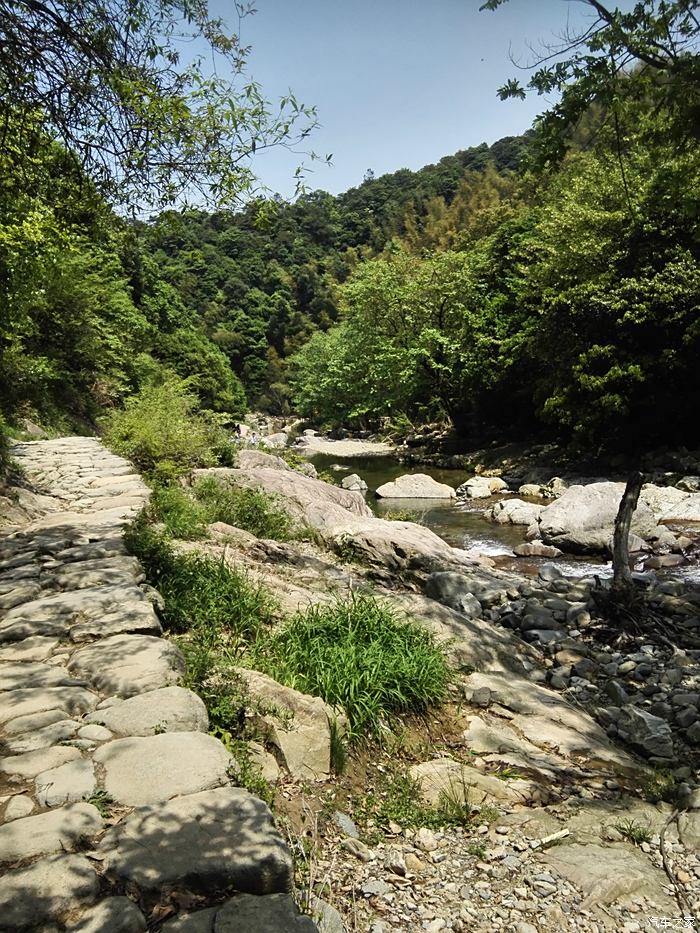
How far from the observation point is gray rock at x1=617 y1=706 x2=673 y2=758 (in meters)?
4.84

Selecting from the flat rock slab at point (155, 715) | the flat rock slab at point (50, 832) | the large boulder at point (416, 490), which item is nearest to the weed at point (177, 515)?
the flat rock slab at point (155, 715)

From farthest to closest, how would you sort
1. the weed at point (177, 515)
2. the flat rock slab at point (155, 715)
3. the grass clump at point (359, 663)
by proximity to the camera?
the weed at point (177, 515), the grass clump at point (359, 663), the flat rock slab at point (155, 715)

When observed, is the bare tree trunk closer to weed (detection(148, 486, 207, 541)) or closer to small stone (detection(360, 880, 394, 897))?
weed (detection(148, 486, 207, 541))

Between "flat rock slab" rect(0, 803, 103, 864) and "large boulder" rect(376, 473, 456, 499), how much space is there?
666 inches

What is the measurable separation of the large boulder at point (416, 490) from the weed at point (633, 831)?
15.3m

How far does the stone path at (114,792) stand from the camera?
1.82m

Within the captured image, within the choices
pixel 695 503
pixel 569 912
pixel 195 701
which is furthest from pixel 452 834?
pixel 695 503

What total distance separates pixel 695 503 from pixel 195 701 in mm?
14207

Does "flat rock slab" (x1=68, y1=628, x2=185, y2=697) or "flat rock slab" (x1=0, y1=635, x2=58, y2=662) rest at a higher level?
"flat rock slab" (x1=0, y1=635, x2=58, y2=662)

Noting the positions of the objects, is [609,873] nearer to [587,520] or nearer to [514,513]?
[587,520]

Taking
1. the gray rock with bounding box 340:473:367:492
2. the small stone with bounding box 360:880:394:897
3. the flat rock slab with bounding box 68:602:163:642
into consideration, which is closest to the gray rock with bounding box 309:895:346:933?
the small stone with bounding box 360:880:394:897

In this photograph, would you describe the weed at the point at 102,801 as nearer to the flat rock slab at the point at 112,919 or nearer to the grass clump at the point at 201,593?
the flat rock slab at the point at 112,919

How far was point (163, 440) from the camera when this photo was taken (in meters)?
9.68

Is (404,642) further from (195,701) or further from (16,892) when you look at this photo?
(16,892)
